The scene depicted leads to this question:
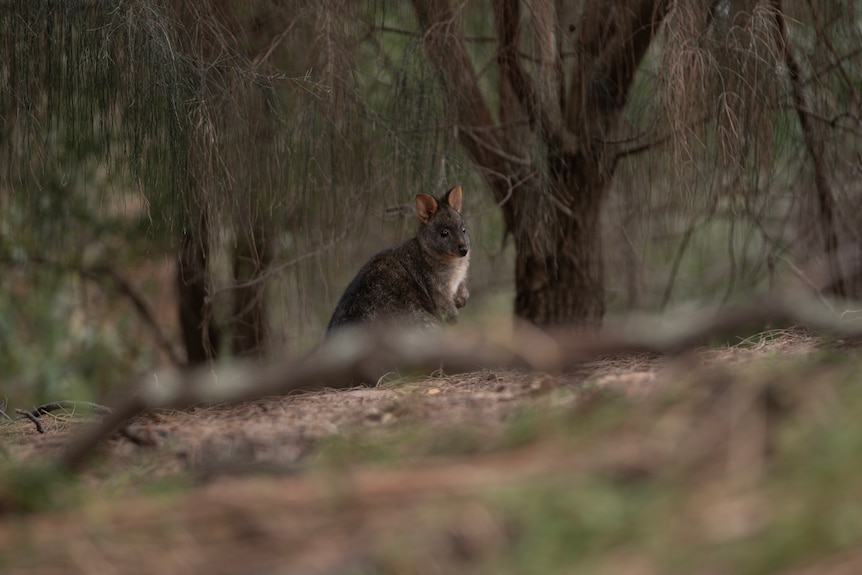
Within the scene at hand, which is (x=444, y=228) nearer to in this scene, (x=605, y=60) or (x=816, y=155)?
(x=605, y=60)

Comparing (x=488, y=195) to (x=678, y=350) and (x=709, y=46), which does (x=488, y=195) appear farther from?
(x=678, y=350)

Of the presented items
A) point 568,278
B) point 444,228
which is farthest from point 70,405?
point 568,278

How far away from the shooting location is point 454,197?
6293 mm

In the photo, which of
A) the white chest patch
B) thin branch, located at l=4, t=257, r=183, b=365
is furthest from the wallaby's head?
thin branch, located at l=4, t=257, r=183, b=365

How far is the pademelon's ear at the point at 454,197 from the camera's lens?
20.5 ft

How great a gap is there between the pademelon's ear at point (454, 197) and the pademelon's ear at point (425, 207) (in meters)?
0.11

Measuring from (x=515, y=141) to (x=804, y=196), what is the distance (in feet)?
5.71

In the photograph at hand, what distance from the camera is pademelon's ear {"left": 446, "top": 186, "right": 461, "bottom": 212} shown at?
6.24 m

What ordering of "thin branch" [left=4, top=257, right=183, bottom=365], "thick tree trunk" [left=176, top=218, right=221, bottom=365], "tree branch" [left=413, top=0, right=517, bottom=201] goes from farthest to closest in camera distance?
Result: "thin branch" [left=4, top=257, right=183, bottom=365]
"thick tree trunk" [left=176, top=218, right=221, bottom=365]
"tree branch" [left=413, top=0, right=517, bottom=201]

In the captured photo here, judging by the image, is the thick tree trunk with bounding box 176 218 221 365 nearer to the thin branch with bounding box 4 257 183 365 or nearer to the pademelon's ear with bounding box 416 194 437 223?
the thin branch with bounding box 4 257 183 365

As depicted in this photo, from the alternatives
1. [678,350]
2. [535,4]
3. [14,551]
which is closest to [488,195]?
[535,4]

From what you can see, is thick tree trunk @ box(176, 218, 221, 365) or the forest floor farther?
thick tree trunk @ box(176, 218, 221, 365)

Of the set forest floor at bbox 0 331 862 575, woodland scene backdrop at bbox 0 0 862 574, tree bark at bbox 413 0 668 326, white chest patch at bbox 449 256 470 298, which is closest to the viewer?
forest floor at bbox 0 331 862 575

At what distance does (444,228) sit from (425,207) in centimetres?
23
